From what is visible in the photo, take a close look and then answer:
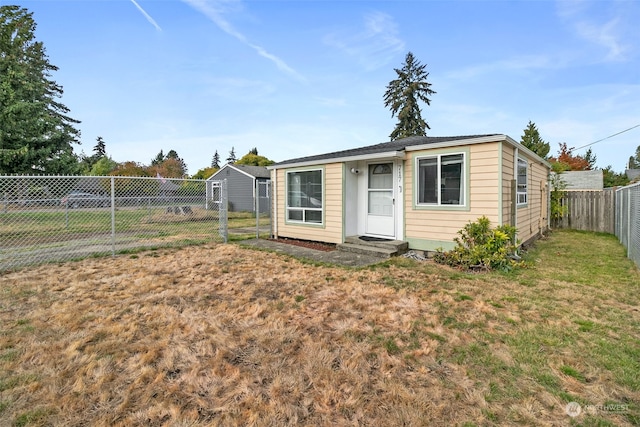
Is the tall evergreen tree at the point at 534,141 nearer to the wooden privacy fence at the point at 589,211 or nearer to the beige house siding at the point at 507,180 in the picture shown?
the wooden privacy fence at the point at 589,211

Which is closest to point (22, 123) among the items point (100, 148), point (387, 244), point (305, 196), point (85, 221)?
point (85, 221)

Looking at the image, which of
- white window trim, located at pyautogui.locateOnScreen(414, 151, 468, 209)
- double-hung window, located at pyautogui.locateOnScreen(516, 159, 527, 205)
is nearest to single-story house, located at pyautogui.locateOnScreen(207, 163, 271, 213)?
white window trim, located at pyautogui.locateOnScreen(414, 151, 468, 209)

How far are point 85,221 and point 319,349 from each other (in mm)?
12810

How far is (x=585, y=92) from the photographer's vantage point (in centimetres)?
1293

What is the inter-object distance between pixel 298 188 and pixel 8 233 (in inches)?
293

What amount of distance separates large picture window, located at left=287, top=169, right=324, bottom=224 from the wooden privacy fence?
32.5 ft

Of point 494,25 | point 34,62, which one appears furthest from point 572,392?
point 34,62

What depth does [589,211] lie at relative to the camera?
11.0 m

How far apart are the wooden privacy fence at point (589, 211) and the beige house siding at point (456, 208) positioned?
8178 mm

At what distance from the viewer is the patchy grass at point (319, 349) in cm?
194

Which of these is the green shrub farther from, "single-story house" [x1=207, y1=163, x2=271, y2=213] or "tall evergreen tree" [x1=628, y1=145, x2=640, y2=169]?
"tall evergreen tree" [x1=628, y1=145, x2=640, y2=169]

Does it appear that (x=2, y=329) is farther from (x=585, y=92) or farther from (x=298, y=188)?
(x=585, y=92)

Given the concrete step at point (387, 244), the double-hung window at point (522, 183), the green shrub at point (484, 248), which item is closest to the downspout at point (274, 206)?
the concrete step at point (387, 244)

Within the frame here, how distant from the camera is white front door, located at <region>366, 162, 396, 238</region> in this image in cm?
735
